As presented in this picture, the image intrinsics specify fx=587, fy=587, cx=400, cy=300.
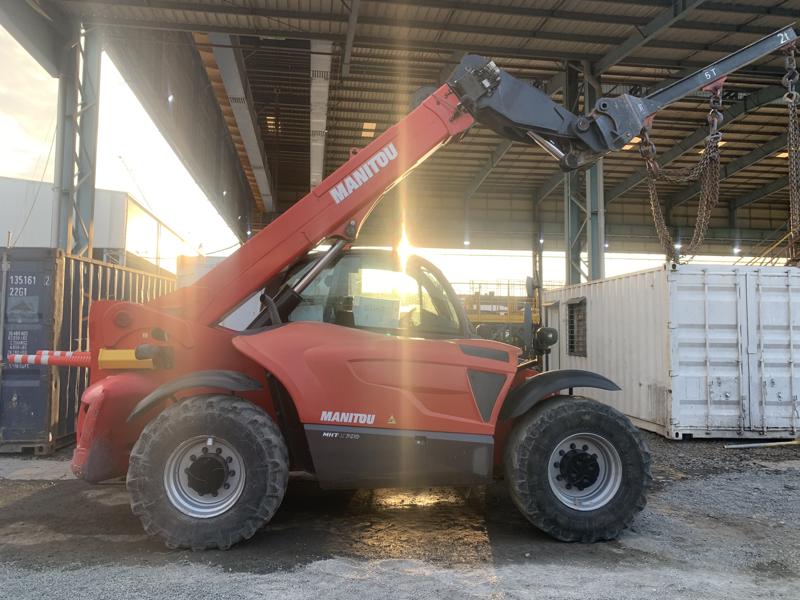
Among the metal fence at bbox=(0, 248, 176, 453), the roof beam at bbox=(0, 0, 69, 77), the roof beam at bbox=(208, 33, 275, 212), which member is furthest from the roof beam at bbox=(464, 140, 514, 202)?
the metal fence at bbox=(0, 248, 176, 453)

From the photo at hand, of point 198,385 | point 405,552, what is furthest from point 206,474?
point 405,552

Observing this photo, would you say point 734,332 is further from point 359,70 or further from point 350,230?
point 359,70

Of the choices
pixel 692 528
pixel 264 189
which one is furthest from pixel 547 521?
pixel 264 189

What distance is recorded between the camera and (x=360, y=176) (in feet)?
16.2

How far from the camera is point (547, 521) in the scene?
4387mm

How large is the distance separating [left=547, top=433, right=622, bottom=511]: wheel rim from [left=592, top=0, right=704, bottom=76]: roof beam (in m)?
10.1

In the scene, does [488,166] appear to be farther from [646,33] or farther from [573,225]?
[646,33]

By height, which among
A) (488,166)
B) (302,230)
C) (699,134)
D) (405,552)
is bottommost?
(405,552)

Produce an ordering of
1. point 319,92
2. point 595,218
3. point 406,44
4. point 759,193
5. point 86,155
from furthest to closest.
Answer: point 759,193
point 595,218
point 319,92
point 406,44
point 86,155

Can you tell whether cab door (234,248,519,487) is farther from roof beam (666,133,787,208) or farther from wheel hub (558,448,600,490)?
roof beam (666,133,787,208)

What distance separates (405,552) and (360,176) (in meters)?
2.97

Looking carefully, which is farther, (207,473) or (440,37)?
(440,37)

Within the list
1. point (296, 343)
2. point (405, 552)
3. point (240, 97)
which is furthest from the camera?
point (240, 97)

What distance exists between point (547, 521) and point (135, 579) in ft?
9.38
